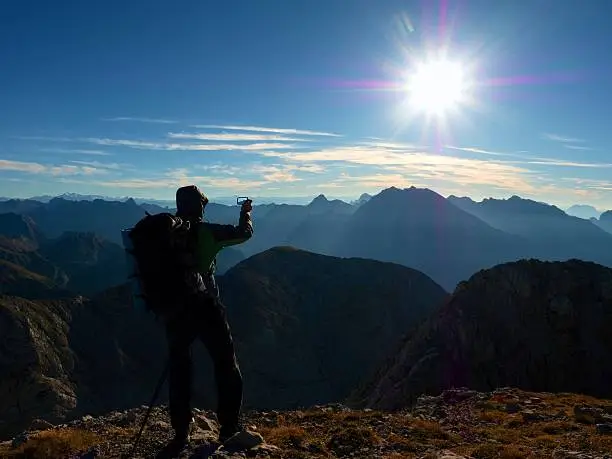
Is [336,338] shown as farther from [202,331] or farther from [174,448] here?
[202,331]

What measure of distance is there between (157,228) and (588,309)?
54.7m

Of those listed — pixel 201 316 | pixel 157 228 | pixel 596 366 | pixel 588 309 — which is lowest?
pixel 596 366

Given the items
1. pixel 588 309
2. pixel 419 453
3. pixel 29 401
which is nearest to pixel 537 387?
pixel 588 309

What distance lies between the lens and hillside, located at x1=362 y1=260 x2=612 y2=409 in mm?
45719

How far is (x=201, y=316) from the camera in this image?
719cm

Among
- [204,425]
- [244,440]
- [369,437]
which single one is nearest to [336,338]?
[204,425]

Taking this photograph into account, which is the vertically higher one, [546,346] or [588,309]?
[588,309]

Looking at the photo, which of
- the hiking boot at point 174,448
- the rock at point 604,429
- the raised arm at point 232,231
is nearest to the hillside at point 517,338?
the rock at point 604,429

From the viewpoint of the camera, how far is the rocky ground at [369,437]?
795 centimetres

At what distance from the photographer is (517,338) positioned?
50.4 meters

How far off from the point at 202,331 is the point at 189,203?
206 cm

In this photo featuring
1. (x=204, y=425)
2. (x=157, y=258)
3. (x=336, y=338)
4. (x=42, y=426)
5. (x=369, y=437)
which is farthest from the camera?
(x=336, y=338)

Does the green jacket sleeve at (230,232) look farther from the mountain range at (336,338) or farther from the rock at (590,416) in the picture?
the rock at (590,416)

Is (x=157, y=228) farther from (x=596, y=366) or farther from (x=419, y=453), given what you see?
(x=596, y=366)
